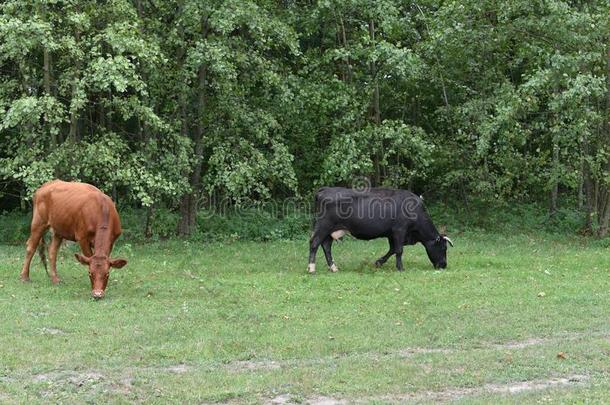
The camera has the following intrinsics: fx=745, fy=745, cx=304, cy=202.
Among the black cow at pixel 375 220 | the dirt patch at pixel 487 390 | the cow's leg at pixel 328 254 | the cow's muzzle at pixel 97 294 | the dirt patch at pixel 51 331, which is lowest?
the dirt patch at pixel 51 331

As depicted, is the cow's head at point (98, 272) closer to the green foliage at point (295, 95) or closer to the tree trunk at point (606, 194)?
the green foliage at point (295, 95)

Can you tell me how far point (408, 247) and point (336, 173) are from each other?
3532 mm

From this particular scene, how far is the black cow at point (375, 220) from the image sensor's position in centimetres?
1639

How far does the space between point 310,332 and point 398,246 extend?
20.4 ft

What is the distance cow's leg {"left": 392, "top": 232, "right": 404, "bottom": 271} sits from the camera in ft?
53.4

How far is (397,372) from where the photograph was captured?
8.52 meters

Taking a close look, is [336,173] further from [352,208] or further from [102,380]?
[102,380]

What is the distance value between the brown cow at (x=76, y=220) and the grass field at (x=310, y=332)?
0.70 meters

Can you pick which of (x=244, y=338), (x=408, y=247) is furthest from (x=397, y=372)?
(x=408, y=247)

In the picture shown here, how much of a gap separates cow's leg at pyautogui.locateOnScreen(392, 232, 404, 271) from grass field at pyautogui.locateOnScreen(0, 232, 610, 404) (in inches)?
21.1

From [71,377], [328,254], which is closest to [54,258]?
[328,254]

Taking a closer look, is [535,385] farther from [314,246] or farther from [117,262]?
[314,246]

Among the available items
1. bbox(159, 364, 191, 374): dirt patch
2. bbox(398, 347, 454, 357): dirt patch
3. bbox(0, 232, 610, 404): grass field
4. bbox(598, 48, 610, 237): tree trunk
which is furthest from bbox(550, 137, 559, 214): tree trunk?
bbox(159, 364, 191, 374): dirt patch

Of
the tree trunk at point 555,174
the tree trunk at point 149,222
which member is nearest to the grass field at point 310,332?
the tree trunk at point 149,222
